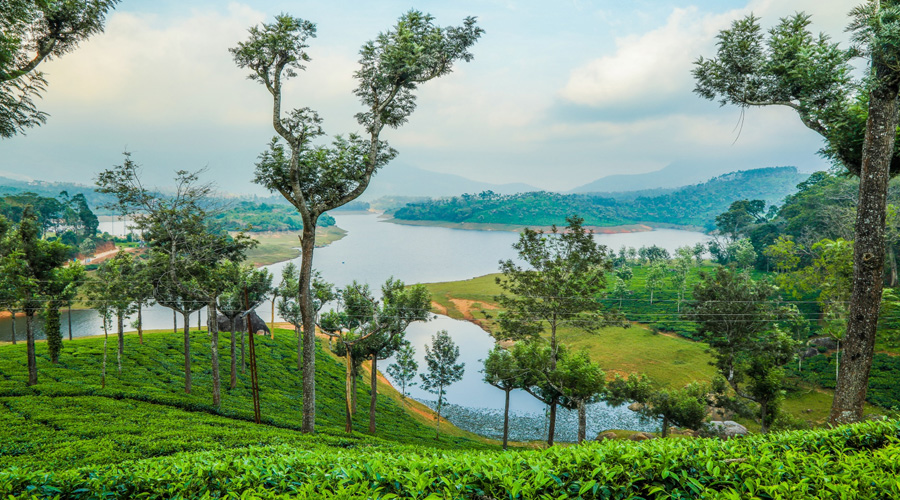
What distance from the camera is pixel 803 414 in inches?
829

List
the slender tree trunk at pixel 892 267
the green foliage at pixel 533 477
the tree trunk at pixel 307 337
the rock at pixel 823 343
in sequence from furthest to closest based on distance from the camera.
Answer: the slender tree trunk at pixel 892 267, the rock at pixel 823 343, the tree trunk at pixel 307 337, the green foliage at pixel 533 477

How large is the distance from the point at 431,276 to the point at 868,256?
52394 mm

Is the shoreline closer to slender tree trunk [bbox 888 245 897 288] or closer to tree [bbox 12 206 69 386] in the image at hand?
slender tree trunk [bbox 888 245 897 288]

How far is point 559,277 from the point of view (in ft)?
59.5

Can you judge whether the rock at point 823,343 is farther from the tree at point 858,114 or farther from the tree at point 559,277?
the tree at point 858,114

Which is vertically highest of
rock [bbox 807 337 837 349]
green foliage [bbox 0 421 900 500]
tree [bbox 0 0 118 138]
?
tree [bbox 0 0 118 138]

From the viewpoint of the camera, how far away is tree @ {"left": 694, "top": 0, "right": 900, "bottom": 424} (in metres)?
6.31

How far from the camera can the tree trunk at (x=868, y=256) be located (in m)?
6.50

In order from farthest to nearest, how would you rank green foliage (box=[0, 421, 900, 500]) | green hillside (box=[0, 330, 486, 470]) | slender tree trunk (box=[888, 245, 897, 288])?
slender tree trunk (box=[888, 245, 897, 288]) → green hillside (box=[0, 330, 486, 470]) → green foliage (box=[0, 421, 900, 500])

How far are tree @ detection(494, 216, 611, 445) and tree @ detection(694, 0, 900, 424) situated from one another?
33.5ft

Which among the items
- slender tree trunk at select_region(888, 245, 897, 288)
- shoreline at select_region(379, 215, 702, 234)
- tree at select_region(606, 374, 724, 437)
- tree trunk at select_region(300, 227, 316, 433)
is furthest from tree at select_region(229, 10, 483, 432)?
shoreline at select_region(379, 215, 702, 234)

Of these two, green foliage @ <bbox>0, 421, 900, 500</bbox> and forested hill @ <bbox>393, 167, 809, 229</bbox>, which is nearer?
green foliage @ <bbox>0, 421, 900, 500</bbox>

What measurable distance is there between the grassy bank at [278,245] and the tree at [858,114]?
5702 centimetres

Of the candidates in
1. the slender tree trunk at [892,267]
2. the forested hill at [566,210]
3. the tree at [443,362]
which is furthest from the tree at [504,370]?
the forested hill at [566,210]
